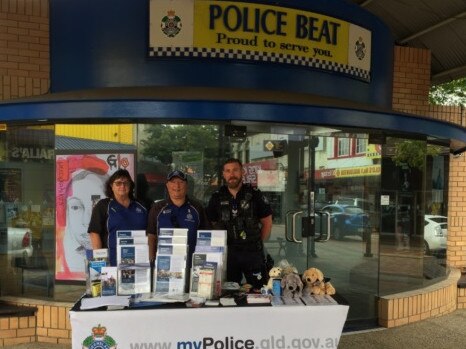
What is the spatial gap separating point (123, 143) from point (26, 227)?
141cm

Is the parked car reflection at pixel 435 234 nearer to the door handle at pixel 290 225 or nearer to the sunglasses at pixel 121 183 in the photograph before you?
the door handle at pixel 290 225

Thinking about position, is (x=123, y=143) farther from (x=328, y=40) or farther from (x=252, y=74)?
(x=328, y=40)

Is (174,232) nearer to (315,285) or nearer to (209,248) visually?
(209,248)

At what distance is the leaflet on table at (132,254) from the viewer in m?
3.51

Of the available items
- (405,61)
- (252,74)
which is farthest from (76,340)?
(405,61)

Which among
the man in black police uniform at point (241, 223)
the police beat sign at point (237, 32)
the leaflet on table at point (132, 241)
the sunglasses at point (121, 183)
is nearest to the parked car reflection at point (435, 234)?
the police beat sign at point (237, 32)

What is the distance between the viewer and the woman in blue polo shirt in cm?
416

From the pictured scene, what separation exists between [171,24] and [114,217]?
8.09 ft

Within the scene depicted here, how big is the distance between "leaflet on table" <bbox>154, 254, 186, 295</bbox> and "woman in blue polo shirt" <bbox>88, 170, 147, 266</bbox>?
2.49 ft

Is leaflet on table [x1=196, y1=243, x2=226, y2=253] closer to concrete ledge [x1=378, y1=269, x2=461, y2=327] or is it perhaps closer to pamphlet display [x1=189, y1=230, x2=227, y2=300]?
pamphlet display [x1=189, y1=230, x2=227, y2=300]

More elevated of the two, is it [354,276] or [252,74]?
[252,74]

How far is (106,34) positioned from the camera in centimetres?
570

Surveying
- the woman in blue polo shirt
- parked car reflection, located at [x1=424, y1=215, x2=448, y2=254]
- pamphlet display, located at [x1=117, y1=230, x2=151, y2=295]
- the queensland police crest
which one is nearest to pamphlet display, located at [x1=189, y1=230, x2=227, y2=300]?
pamphlet display, located at [x1=117, y1=230, x2=151, y2=295]

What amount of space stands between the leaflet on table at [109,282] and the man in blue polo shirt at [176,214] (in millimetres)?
567
